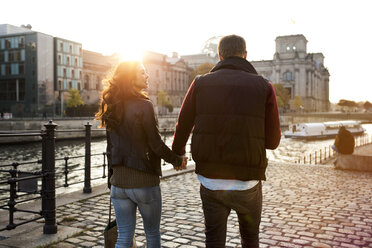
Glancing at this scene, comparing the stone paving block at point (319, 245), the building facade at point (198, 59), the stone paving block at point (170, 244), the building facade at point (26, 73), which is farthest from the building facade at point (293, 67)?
the stone paving block at point (170, 244)

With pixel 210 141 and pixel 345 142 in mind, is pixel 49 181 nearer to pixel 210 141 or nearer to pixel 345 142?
pixel 210 141

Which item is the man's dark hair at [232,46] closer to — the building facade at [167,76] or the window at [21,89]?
the window at [21,89]

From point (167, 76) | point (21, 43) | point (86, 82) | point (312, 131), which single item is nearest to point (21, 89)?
point (21, 43)

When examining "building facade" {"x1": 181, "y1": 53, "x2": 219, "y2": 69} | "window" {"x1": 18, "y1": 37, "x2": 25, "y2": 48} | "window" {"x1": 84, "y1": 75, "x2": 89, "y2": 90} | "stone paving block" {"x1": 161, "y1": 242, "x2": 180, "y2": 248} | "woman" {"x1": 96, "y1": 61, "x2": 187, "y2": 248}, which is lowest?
"stone paving block" {"x1": 161, "y1": 242, "x2": 180, "y2": 248}

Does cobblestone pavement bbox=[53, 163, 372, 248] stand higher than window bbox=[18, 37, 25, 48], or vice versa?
window bbox=[18, 37, 25, 48]

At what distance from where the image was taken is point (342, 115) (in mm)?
98812

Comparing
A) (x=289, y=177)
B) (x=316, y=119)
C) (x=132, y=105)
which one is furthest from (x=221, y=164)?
(x=316, y=119)

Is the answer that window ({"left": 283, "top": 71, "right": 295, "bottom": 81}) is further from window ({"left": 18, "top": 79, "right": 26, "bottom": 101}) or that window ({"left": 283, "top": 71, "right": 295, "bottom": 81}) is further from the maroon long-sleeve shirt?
the maroon long-sleeve shirt

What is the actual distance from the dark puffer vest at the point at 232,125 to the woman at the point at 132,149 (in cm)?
49

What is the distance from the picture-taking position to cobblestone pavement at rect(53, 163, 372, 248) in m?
4.92

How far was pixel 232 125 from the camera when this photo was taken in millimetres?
2617

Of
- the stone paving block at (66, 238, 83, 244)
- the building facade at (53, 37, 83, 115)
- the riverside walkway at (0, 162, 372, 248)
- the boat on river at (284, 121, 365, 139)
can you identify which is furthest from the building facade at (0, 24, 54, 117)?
the stone paving block at (66, 238, 83, 244)

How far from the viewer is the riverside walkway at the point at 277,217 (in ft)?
Answer: 16.1

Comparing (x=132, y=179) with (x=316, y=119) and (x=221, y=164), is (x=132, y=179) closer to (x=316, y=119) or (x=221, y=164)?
(x=221, y=164)
